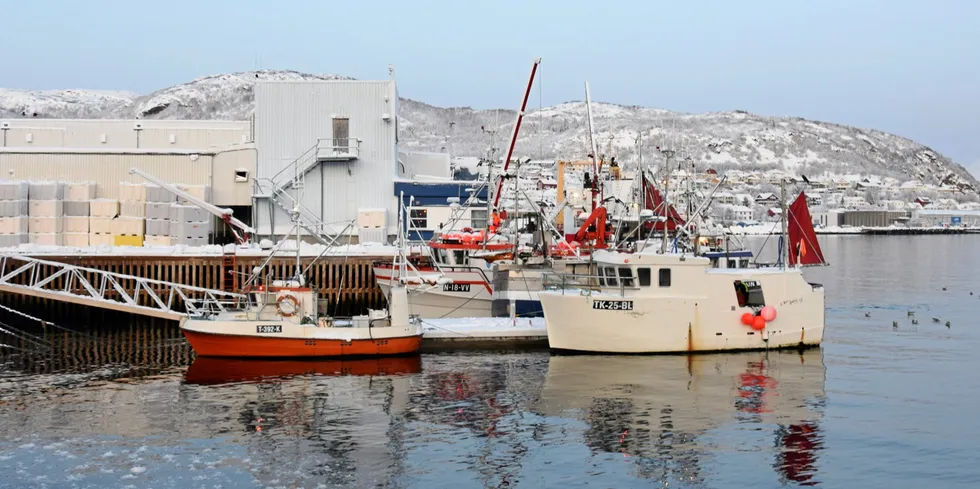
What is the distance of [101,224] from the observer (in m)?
54.5

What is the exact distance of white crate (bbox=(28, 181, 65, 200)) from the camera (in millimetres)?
53625

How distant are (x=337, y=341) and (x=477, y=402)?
7.56m

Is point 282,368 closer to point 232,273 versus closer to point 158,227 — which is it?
point 232,273

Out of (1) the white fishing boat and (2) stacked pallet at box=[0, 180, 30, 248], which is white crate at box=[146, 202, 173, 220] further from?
(1) the white fishing boat

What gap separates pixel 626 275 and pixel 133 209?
99.7 ft

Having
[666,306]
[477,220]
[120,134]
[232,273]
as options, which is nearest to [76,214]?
[120,134]

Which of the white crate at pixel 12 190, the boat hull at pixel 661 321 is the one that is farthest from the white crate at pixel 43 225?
the boat hull at pixel 661 321

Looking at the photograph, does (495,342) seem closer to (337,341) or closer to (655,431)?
(337,341)

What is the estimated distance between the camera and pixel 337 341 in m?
33.7

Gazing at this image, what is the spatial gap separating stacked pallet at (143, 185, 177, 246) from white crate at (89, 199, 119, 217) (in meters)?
1.85

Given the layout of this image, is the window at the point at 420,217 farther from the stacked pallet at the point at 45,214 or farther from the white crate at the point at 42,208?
the white crate at the point at 42,208

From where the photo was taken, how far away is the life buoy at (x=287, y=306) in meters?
34.4

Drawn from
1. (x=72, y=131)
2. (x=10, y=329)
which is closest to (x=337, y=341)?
(x=10, y=329)

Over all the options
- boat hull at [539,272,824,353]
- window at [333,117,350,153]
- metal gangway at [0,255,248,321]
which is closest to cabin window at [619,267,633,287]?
boat hull at [539,272,824,353]
